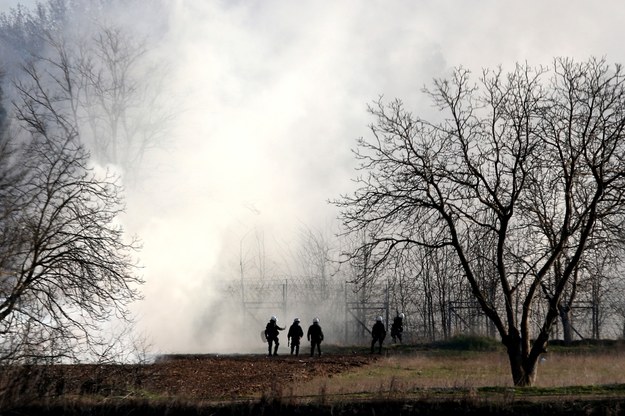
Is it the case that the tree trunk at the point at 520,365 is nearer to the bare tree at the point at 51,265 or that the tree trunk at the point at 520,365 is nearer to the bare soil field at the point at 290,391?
the bare soil field at the point at 290,391

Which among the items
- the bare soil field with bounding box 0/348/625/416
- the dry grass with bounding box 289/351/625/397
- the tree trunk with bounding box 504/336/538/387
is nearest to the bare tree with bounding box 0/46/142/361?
the bare soil field with bounding box 0/348/625/416

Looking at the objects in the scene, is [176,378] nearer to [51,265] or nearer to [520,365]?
[51,265]

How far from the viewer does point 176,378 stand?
20.0m

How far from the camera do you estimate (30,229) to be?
20219 mm

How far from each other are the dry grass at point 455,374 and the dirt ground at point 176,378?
97 centimetres

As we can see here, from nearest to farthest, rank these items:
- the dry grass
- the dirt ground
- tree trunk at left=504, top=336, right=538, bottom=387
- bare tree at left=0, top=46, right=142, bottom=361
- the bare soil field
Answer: the bare soil field → the dirt ground → the dry grass → tree trunk at left=504, top=336, right=538, bottom=387 → bare tree at left=0, top=46, right=142, bottom=361

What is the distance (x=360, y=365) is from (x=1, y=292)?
1152cm

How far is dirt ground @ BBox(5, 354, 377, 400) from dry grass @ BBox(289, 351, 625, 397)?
0.97 metres

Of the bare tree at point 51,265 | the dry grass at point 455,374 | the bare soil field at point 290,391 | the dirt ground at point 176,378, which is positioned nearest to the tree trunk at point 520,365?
the dry grass at point 455,374

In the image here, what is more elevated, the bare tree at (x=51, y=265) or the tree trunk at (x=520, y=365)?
the bare tree at (x=51, y=265)

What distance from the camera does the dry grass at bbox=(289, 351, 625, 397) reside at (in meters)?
16.9

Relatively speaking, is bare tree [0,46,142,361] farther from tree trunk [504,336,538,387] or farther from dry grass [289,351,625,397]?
tree trunk [504,336,538,387]

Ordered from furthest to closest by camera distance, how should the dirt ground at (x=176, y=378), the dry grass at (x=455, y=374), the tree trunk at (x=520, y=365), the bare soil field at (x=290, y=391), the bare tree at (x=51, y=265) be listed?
1. the bare tree at (x=51, y=265)
2. the tree trunk at (x=520, y=365)
3. the dry grass at (x=455, y=374)
4. the dirt ground at (x=176, y=378)
5. the bare soil field at (x=290, y=391)

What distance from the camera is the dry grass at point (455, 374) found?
16.9 m
